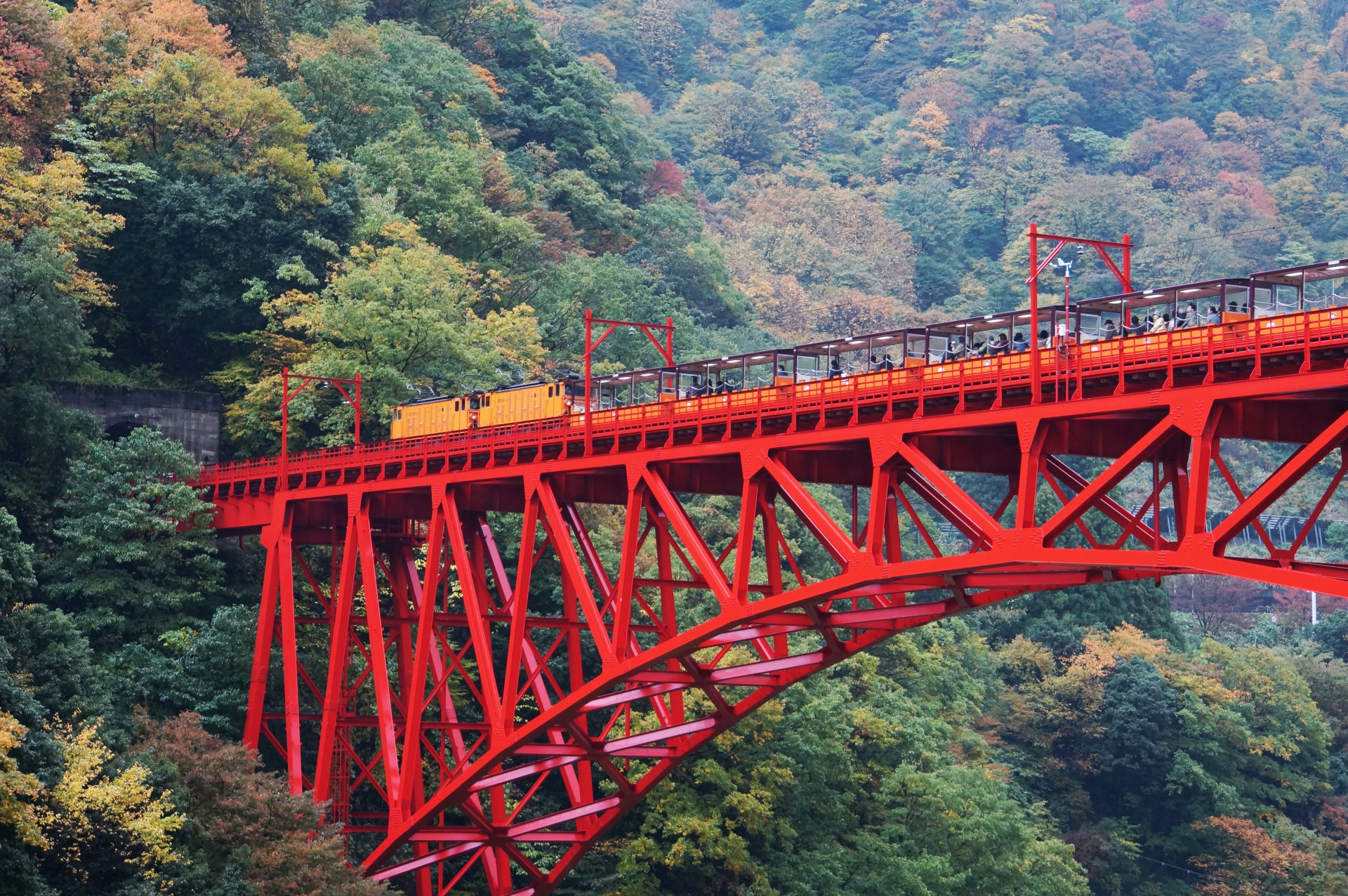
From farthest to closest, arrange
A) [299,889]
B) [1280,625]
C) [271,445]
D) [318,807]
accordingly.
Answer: [1280,625]
[271,445]
[318,807]
[299,889]

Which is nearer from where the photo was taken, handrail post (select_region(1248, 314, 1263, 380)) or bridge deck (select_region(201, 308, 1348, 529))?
handrail post (select_region(1248, 314, 1263, 380))

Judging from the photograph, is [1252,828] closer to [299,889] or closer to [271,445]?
[271,445]

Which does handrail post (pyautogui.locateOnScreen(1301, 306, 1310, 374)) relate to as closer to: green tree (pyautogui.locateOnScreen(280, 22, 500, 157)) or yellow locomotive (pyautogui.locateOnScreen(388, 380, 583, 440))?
yellow locomotive (pyautogui.locateOnScreen(388, 380, 583, 440))

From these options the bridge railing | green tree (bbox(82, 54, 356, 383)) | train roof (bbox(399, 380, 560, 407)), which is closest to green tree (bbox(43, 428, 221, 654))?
train roof (bbox(399, 380, 560, 407))

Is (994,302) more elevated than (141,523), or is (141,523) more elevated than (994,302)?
(994,302)

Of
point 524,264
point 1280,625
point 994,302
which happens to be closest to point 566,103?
point 524,264

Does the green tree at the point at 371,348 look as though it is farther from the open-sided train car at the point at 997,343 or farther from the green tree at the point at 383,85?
the green tree at the point at 383,85
